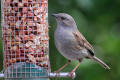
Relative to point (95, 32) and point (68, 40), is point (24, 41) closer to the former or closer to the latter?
point (68, 40)

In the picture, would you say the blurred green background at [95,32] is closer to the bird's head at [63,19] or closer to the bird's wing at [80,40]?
the bird's wing at [80,40]

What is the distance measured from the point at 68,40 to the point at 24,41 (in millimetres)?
862

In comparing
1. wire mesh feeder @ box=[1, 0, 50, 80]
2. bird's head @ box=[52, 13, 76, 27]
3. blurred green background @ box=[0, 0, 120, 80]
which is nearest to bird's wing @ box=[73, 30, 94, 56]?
bird's head @ box=[52, 13, 76, 27]

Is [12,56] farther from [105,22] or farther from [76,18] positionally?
[105,22]

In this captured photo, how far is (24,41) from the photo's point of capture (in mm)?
7250

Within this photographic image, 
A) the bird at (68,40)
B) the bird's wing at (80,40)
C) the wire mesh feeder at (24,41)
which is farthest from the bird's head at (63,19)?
the wire mesh feeder at (24,41)

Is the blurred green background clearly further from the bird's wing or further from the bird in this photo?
the bird

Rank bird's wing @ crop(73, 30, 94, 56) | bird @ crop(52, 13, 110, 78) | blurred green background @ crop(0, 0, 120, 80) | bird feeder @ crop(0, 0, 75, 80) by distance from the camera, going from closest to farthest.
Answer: bird feeder @ crop(0, 0, 75, 80) < bird @ crop(52, 13, 110, 78) < bird's wing @ crop(73, 30, 94, 56) < blurred green background @ crop(0, 0, 120, 80)

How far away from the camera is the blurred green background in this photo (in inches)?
350

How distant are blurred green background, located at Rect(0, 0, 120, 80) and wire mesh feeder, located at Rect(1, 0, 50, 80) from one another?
59.1 inches

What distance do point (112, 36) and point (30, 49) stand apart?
2403 millimetres

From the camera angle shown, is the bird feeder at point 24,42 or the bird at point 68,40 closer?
the bird feeder at point 24,42

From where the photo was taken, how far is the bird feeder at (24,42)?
23.6 ft

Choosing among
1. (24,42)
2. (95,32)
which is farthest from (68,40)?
(95,32)
